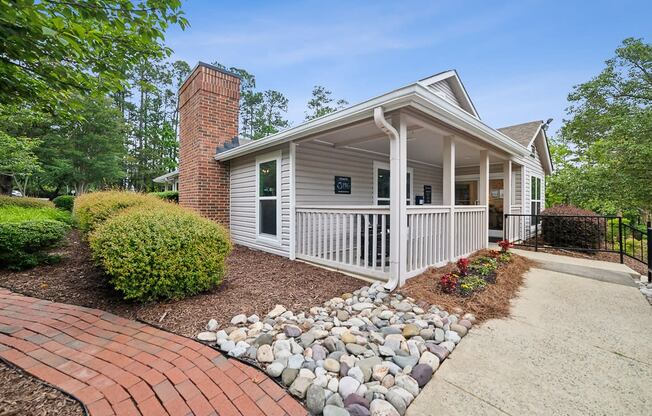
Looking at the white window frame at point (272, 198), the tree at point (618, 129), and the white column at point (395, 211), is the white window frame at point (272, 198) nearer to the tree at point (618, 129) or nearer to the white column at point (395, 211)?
the white column at point (395, 211)

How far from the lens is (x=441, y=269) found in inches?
181

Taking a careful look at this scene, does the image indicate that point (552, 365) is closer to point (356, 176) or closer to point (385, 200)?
point (356, 176)

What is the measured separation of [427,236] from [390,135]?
6.08 feet

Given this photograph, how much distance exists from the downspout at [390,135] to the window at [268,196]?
270 centimetres

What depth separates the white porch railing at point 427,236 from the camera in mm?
4234

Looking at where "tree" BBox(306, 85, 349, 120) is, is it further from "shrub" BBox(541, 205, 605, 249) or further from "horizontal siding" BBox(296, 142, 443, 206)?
"shrub" BBox(541, 205, 605, 249)

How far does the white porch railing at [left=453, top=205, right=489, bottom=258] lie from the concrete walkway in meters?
1.90

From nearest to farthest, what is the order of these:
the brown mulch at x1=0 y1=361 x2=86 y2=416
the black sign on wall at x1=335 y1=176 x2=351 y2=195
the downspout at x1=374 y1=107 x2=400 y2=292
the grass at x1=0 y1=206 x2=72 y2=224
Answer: the brown mulch at x1=0 y1=361 x2=86 y2=416 → the downspout at x1=374 y1=107 x2=400 y2=292 → the grass at x1=0 y1=206 x2=72 y2=224 → the black sign on wall at x1=335 y1=176 x2=351 y2=195

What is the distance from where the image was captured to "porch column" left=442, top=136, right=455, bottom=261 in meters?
4.88

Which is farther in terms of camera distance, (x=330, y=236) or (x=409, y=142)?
(x=409, y=142)

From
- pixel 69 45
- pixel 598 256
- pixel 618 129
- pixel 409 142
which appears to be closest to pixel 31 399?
pixel 69 45

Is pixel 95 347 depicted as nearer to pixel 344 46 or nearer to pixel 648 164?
pixel 344 46

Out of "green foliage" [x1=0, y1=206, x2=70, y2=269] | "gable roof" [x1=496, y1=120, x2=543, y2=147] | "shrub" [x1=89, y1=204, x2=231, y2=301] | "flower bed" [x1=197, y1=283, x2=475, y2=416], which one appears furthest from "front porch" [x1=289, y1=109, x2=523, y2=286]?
"green foliage" [x1=0, y1=206, x2=70, y2=269]

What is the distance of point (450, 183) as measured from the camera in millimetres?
4906
